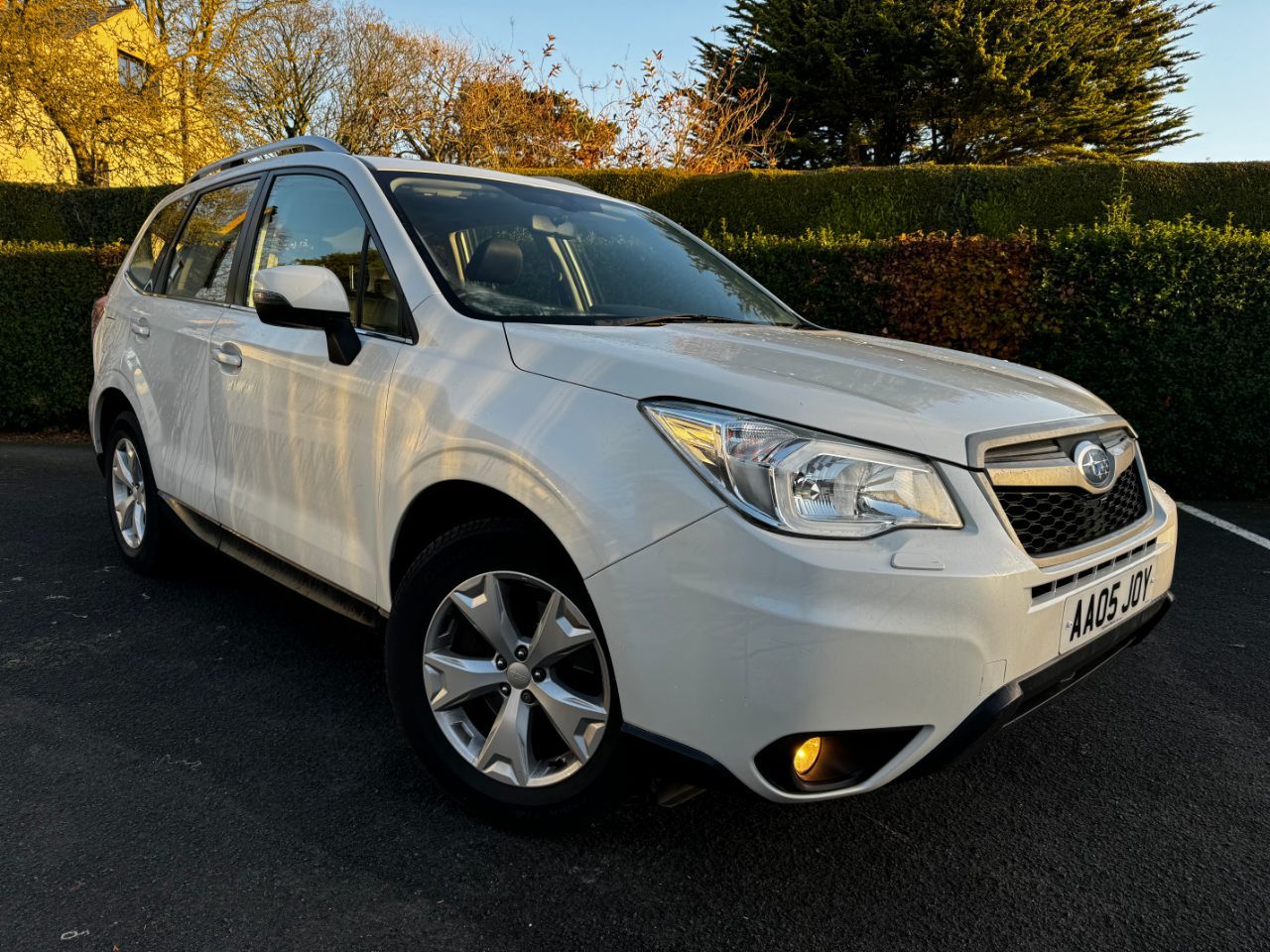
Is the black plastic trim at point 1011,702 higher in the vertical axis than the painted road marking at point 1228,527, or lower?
higher

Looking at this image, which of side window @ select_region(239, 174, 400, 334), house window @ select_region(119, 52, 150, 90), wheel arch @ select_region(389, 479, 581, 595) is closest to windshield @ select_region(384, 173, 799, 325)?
side window @ select_region(239, 174, 400, 334)

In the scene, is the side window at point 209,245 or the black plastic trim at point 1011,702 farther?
the side window at point 209,245

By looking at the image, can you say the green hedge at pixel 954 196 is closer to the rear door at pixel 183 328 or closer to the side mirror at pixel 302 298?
the rear door at pixel 183 328

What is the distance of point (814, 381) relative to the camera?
2.03 meters

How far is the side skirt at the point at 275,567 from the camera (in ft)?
8.85

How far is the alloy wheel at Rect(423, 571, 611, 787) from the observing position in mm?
2061

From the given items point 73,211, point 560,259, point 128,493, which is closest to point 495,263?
point 560,259

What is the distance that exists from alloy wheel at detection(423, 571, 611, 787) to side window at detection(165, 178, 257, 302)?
1.90m

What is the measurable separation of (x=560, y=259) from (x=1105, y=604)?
1.83 meters

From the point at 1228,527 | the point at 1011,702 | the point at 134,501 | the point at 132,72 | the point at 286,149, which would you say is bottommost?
the point at 1228,527

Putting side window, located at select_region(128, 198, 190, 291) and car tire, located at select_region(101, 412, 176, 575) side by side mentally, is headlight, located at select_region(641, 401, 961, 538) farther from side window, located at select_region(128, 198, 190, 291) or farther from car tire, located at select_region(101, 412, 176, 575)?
side window, located at select_region(128, 198, 190, 291)

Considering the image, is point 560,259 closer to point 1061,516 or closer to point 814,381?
point 814,381

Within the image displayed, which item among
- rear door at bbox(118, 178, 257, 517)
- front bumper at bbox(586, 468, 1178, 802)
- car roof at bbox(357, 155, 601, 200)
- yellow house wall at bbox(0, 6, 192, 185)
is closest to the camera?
front bumper at bbox(586, 468, 1178, 802)

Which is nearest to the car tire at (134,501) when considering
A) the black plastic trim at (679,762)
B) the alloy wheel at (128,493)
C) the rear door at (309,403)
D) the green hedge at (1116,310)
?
the alloy wheel at (128,493)
